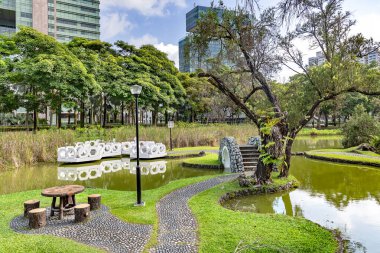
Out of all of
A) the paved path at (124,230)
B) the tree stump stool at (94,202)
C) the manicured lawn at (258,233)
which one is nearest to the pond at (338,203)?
the manicured lawn at (258,233)

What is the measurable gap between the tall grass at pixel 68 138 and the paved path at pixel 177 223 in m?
9.38

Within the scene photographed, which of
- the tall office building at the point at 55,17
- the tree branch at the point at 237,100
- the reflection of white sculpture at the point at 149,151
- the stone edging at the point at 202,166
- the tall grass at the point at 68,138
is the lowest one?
the stone edging at the point at 202,166

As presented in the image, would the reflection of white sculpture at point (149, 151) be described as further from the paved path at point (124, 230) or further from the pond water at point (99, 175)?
the paved path at point (124, 230)

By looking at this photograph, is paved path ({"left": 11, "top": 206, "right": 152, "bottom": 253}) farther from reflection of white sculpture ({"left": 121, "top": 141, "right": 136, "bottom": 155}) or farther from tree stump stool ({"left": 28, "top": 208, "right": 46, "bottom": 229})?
reflection of white sculpture ({"left": 121, "top": 141, "right": 136, "bottom": 155})

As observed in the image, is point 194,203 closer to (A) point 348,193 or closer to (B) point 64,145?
(A) point 348,193

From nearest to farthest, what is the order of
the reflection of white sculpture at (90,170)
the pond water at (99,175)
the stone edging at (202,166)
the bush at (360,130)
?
the pond water at (99,175)
the reflection of white sculpture at (90,170)
the stone edging at (202,166)
the bush at (360,130)

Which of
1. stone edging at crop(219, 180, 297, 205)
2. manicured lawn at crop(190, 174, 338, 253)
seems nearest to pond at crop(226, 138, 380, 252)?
stone edging at crop(219, 180, 297, 205)

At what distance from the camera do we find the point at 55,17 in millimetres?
62188

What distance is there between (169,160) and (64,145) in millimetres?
5828

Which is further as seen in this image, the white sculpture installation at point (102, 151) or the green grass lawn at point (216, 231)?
the white sculpture installation at point (102, 151)

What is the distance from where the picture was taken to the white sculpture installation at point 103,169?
38.7 feet

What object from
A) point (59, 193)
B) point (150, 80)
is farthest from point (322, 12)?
point (150, 80)

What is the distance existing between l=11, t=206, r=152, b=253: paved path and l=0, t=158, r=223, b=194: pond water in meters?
3.79

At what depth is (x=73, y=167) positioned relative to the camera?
1384cm
